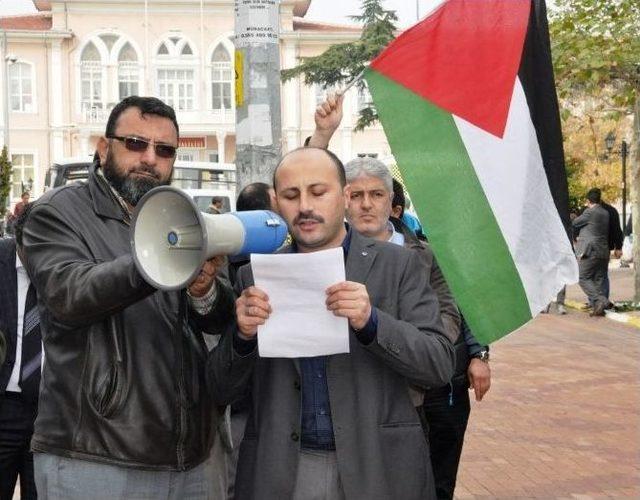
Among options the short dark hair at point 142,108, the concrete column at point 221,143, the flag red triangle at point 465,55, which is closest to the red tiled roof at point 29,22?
the concrete column at point 221,143

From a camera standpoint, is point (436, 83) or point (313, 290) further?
point (436, 83)

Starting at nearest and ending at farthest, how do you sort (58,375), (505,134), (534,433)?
1. (58,375)
2. (505,134)
3. (534,433)

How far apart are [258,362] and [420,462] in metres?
0.54

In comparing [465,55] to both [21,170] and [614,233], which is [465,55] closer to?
[614,233]

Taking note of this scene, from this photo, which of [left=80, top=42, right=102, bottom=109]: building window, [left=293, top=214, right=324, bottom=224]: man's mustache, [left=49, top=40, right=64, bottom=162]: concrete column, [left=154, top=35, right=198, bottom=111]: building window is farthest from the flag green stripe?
[left=80, top=42, right=102, bottom=109]: building window

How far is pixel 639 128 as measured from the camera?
54.3 ft

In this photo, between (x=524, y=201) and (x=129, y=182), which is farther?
(x=524, y=201)

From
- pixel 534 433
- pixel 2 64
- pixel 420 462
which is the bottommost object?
pixel 534 433

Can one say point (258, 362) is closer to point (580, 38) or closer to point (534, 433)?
point (534, 433)

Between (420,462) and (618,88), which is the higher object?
(618,88)

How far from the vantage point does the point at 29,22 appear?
52.3 metres

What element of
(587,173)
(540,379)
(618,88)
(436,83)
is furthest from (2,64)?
(436,83)

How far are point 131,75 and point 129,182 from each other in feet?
165

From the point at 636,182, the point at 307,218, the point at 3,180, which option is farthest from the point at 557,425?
the point at 3,180
